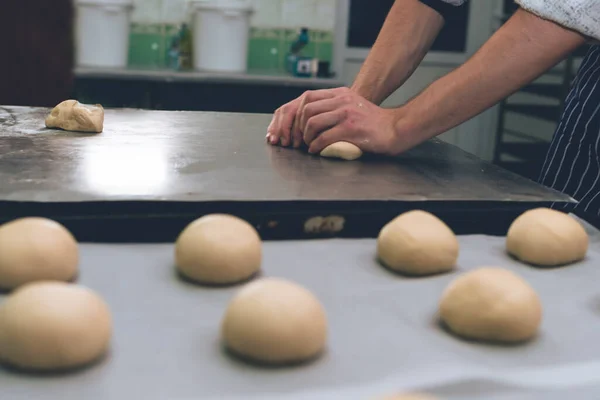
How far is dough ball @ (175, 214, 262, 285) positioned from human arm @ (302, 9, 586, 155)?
607 millimetres

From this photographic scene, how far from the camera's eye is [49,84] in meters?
3.51

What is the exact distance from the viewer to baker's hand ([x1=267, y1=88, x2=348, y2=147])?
1.75m

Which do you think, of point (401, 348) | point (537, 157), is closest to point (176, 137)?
point (401, 348)

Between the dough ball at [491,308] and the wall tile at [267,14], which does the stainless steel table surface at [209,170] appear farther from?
the wall tile at [267,14]

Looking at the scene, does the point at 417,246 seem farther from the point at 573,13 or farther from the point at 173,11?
the point at 173,11

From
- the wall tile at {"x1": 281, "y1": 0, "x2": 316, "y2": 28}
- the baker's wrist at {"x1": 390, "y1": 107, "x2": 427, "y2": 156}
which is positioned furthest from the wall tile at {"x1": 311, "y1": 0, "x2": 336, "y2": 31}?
the baker's wrist at {"x1": 390, "y1": 107, "x2": 427, "y2": 156}

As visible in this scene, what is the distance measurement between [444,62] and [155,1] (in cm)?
182

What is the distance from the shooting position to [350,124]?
1.66 m

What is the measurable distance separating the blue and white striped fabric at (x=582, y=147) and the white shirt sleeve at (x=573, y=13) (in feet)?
1.04

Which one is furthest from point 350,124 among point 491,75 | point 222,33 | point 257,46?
point 257,46

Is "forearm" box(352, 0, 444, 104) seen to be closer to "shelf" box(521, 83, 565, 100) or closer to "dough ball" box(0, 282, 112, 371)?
"dough ball" box(0, 282, 112, 371)

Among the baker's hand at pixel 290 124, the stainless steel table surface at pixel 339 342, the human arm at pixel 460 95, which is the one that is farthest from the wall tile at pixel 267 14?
the stainless steel table surface at pixel 339 342

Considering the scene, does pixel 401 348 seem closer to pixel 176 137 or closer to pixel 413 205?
pixel 413 205

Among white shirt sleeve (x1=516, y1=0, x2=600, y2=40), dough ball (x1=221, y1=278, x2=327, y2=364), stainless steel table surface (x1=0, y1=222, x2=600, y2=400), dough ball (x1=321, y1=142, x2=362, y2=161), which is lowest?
stainless steel table surface (x1=0, y1=222, x2=600, y2=400)
